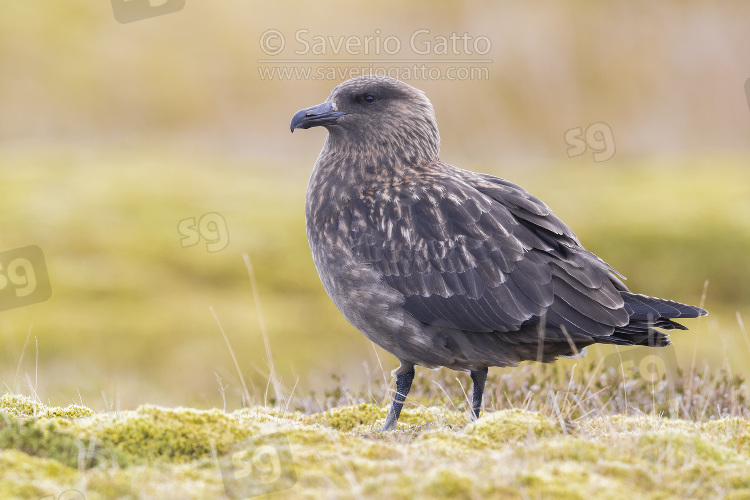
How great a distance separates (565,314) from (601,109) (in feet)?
40.1

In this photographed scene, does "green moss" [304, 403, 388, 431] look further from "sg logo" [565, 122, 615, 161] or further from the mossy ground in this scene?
"sg logo" [565, 122, 615, 161]

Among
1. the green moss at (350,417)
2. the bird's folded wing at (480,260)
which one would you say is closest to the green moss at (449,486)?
the bird's folded wing at (480,260)

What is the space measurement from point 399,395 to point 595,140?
13465 mm

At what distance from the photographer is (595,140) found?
17.6 meters

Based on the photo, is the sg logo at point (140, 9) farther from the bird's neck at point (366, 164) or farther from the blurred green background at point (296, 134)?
the bird's neck at point (366, 164)

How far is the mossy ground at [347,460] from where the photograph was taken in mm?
3299

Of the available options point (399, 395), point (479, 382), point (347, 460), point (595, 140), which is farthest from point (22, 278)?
point (595, 140)

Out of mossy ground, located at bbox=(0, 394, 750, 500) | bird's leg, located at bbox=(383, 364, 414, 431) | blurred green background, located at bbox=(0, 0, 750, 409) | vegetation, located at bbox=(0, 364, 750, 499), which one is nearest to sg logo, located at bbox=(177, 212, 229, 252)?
blurred green background, located at bbox=(0, 0, 750, 409)

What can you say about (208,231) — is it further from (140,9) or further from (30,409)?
(30,409)

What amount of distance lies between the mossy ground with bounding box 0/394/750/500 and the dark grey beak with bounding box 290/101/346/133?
7.98 feet

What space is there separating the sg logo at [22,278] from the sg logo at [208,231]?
2.08m

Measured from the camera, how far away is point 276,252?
41.8ft

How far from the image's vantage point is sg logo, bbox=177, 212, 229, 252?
12.8m

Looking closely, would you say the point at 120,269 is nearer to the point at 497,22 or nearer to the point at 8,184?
the point at 8,184
